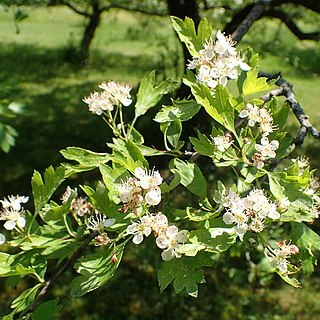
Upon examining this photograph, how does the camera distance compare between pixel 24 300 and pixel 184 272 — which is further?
pixel 24 300

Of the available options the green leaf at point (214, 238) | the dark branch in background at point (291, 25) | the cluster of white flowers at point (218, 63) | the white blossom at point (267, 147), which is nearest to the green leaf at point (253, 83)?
the cluster of white flowers at point (218, 63)

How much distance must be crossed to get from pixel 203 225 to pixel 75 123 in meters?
6.58

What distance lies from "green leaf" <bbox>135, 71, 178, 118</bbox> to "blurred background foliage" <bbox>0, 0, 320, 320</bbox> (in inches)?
54.1

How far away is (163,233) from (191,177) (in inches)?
6.2

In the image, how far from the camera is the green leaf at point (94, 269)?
1.15 metres

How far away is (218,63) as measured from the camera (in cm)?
124

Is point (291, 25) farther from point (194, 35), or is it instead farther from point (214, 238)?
point (214, 238)

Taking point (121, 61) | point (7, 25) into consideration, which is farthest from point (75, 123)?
point (7, 25)

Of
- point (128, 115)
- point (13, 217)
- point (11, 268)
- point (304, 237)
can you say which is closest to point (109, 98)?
point (13, 217)

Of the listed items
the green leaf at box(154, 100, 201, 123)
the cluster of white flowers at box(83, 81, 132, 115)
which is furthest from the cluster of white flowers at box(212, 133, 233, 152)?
the cluster of white flowers at box(83, 81, 132, 115)

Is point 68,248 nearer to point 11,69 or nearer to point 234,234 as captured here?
point 234,234

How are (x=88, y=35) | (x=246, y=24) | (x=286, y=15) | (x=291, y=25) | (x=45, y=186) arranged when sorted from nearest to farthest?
(x=45, y=186)
(x=246, y=24)
(x=291, y=25)
(x=286, y=15)
(x=88, y=35)

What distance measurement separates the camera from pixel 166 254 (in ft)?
3.57

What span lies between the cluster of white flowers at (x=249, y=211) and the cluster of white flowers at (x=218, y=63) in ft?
0.82
